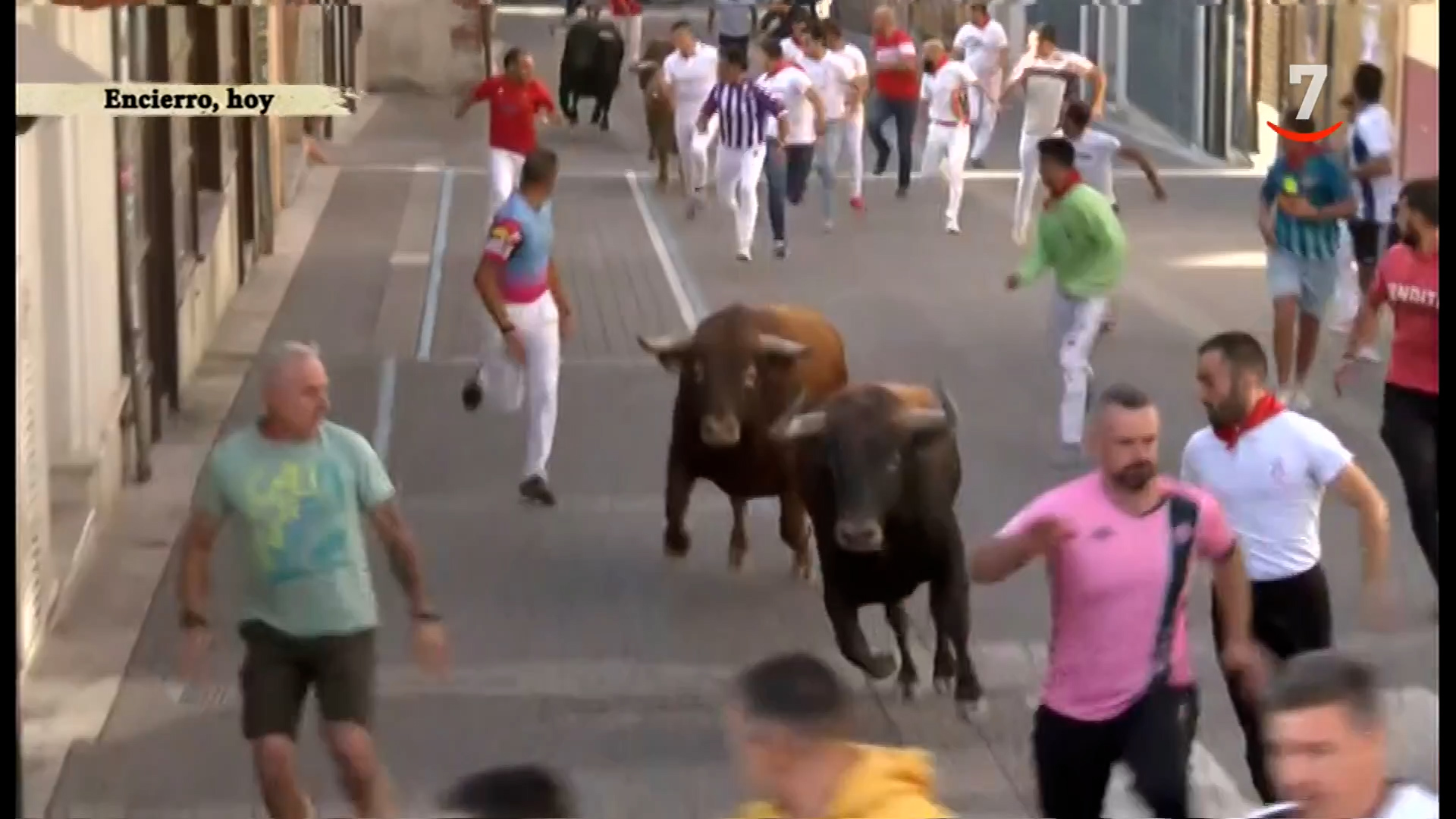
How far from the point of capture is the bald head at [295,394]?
7973 mm

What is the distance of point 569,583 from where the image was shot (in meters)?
12.6

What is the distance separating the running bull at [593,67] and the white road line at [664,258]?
0.95m

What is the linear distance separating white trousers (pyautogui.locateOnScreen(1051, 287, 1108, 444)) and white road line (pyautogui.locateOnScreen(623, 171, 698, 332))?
4.44m

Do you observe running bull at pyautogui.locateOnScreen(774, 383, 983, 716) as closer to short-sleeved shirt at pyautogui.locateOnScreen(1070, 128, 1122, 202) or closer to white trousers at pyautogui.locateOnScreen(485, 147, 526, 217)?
short-sleeved shirt at pyautogui.locateOnScreen(1070, 128, 1122, 202)

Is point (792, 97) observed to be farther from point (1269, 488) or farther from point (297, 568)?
point (297, 568)

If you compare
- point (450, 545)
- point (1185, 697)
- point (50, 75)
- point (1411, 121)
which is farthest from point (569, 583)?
point (1411, 121)

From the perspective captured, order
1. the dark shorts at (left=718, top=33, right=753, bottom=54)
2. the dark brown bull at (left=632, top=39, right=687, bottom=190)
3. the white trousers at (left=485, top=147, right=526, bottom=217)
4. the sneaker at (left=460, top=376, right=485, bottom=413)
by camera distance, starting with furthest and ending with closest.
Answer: the dark brown bull at (left=632, top=39, right=687, bottom=190) < the dark shorts at (left=718, top=33, right=753, bottom=54) < the white trousers at (left=485, top=147, right=526, bottom=217) < the sneaker at (left=460, top=376, right=485, bottom=413)

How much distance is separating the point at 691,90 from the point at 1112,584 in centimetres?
1917

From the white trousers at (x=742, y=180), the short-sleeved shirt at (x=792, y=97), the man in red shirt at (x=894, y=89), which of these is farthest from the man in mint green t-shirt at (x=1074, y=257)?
the man in red shirt at (x=894, y=89)

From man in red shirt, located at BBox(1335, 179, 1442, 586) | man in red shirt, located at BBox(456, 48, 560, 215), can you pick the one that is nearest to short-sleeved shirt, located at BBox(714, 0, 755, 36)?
man in red shirt, located at BBox(456, 48, 560, 215)

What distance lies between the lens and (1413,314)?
35.6ft

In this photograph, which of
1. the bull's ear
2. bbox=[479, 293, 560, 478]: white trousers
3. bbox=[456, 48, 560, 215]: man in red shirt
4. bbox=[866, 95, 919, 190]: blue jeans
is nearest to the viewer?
the bull's ear

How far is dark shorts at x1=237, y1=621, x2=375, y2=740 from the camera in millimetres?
8117

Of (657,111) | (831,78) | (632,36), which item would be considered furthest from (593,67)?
(831,78)
